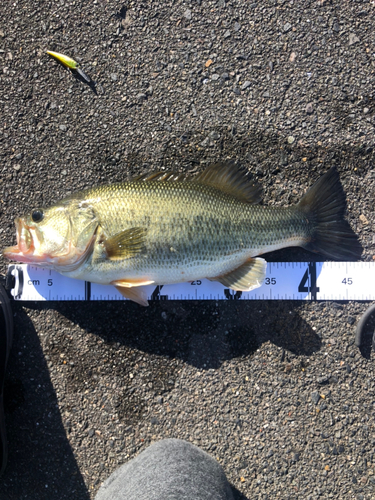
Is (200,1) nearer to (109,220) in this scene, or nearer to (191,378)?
(109,220)

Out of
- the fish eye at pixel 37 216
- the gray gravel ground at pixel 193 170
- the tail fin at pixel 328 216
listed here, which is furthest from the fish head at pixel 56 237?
the tail fin at pixel 328 216

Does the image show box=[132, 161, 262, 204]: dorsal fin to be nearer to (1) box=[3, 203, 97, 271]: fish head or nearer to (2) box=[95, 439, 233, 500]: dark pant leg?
(1) box=[3, 203, 97, 271]: fish head

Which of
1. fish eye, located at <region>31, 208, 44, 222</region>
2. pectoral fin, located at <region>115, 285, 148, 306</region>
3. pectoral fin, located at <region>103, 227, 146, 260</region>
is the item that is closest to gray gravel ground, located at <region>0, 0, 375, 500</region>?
pectoral fin, located at <region>115, 285, 148, 306</region>

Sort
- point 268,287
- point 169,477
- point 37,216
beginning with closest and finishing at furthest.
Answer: point 169,477
point 37,216
point 268,287

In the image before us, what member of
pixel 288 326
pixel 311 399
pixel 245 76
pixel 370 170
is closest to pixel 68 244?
pixel 288 326

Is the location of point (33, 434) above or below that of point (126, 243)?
below

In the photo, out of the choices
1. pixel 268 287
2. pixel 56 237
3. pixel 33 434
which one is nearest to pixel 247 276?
pixel 268 287

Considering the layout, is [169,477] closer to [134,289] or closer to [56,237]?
[134,289]
